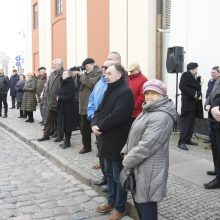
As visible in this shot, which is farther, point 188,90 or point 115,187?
point 188,90

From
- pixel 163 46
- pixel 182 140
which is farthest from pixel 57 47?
pixel 182 140

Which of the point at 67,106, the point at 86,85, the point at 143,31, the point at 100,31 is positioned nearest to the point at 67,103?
the point at 67,106

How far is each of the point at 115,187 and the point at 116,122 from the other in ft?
3.00

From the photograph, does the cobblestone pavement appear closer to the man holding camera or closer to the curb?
the curb

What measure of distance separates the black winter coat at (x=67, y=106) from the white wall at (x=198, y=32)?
3.33m

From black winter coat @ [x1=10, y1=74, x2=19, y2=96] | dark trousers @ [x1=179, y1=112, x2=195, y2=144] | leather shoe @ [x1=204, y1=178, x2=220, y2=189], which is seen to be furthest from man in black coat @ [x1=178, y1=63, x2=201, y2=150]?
black winter coat @ [x1=10, y1=74, x2=19, y2=96]

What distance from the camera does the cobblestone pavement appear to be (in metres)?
5.21

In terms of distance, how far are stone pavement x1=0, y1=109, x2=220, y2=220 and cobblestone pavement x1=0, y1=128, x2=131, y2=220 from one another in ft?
0.74

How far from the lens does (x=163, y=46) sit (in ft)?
39.1

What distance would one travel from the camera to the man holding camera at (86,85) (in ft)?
24.7

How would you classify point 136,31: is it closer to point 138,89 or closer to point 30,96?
point 30,96

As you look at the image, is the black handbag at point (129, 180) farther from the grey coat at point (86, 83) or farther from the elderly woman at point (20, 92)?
the elderly woman at point (20, 92)

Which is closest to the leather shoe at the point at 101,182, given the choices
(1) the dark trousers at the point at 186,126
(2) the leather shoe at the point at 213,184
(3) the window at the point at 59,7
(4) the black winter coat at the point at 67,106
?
(2) the leather shoe at the point at 213,184

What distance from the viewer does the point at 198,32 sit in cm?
1002
